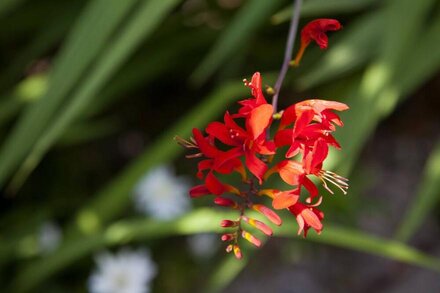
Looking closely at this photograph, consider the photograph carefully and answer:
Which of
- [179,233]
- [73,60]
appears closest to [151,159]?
[179,233]

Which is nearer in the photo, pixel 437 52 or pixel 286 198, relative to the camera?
pixel 286 198

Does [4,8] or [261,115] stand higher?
[261,115]

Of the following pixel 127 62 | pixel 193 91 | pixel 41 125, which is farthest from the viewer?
pixel 193 91

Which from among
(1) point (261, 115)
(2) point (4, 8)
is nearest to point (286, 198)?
(1) point (261, 115)

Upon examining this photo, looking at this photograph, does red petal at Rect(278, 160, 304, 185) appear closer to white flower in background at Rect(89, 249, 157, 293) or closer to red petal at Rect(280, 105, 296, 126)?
red petal at Rect(280, 105, 296, 126)

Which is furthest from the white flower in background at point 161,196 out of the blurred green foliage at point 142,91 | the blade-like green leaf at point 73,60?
the blade-like green leaf at point 73,60

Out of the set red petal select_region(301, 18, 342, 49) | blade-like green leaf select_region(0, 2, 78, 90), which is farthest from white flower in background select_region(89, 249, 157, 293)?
red petal select_region(301, 18, 342, 49)

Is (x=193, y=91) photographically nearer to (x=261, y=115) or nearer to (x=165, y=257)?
(x=165, y=257)
